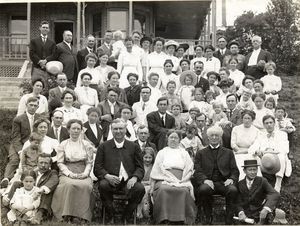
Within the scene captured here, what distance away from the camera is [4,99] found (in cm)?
1091

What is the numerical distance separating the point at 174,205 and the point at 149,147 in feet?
3.37

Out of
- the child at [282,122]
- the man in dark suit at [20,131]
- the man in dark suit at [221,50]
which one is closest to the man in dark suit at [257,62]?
the man in dark suit at [221,50]

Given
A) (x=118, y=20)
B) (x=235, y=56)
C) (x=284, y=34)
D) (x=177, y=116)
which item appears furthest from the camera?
(x=118, y=20)

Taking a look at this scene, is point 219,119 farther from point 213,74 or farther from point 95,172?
point 95,172

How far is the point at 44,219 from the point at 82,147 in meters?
0.94

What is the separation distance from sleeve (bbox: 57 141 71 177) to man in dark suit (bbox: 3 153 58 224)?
9 cm

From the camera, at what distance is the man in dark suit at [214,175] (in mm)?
6262

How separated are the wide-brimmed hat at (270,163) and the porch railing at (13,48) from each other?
1114cm

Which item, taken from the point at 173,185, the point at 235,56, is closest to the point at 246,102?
the point at 235,56

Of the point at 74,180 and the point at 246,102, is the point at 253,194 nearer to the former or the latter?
the point at 74,180

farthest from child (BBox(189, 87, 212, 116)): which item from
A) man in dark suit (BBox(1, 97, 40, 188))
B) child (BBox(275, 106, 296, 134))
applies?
man in dark suit (BBox(1, 97, 40, 188))

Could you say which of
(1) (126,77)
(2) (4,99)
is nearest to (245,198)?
(1) (126,77)

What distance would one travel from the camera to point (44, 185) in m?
5.96

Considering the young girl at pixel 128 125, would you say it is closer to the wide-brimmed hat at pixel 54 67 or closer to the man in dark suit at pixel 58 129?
the man in dark suit at pixel 58 129
